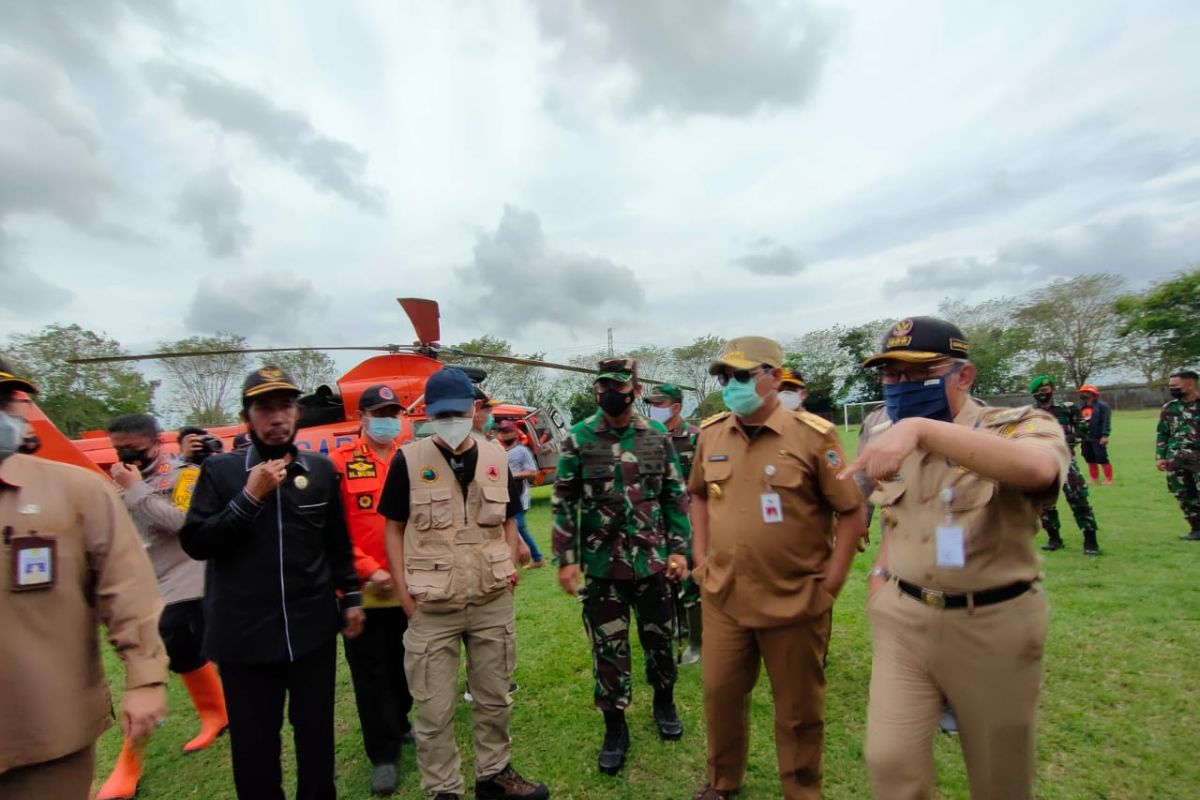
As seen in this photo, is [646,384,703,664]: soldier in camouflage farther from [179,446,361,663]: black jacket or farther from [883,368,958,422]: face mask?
[179,446,361,663]: black jacket

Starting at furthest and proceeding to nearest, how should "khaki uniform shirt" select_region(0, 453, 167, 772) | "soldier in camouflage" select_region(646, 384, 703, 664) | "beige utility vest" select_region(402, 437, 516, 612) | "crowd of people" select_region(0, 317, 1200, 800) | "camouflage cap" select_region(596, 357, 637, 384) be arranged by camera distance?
1. "soldier in camouflage" select_region(646, 384, 703, 664)
2. "camouflage cap" select_region(596, 357, 637, 384)
3. "beige utility vest" select_region(402, 437, 516, 612)
4. "crowd of people" select_region(0, 317, 1200, 800)
5. "khaki uniform shirt" select_region(0, 453, 167, 772)

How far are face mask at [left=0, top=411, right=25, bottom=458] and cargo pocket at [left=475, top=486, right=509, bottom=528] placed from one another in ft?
5.72

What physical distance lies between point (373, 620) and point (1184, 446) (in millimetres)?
8864

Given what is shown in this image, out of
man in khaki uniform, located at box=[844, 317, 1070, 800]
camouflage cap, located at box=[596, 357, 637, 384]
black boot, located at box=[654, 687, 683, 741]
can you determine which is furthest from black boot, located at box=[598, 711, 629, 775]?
camouflage cap, located at box=[596, 357, 637, 384]

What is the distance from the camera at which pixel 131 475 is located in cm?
360

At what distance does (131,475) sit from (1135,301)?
3205 centimetres

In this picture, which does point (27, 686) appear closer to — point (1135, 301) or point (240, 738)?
point (240, 738)

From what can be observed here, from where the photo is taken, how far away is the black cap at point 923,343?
6.73ft

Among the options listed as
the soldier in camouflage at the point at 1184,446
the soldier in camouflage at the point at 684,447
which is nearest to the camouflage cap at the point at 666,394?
the soldier in camouflage at the point at 684,447

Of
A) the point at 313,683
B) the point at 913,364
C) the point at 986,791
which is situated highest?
the point at 913,364

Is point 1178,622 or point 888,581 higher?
point 888,581

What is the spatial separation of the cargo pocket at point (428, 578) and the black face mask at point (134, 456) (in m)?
2.20

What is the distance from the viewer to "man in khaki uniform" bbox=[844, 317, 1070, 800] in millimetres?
1894

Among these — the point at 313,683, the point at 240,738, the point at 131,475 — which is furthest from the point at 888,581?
the point at 131,475
